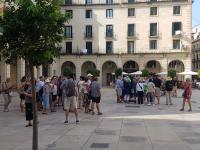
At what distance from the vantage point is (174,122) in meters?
16.1

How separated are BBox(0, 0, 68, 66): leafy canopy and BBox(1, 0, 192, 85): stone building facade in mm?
56117

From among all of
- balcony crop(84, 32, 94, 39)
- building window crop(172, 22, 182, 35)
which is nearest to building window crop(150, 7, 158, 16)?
building window crop(172, 22, 182, 35)

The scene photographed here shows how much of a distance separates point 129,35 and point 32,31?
58044 mm

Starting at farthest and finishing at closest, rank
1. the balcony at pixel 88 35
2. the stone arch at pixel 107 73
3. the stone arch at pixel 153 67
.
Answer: the stone arch at pixel 107 73, the stone arch at pixel 153 67, the balcony at pixel 88 35

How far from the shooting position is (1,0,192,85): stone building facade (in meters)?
64.9

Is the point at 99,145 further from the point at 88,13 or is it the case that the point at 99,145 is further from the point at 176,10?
the point at 88,13

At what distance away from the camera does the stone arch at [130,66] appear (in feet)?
223

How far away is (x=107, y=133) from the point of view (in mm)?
12953

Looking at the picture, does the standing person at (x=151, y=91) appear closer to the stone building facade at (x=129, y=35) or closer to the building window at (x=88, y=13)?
the stone building facade at (x=129, y=35)

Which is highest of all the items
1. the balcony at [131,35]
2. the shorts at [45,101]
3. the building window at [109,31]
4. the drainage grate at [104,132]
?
the building window at [109,31]

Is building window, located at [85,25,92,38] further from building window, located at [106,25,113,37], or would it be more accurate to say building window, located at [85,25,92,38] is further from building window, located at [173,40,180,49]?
building window, located at [173,40,180,49]

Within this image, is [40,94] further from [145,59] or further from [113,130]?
[145,59]

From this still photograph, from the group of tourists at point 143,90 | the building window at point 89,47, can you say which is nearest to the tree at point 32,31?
the group of tourists at point 143,90

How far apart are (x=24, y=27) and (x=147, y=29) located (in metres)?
58.3
